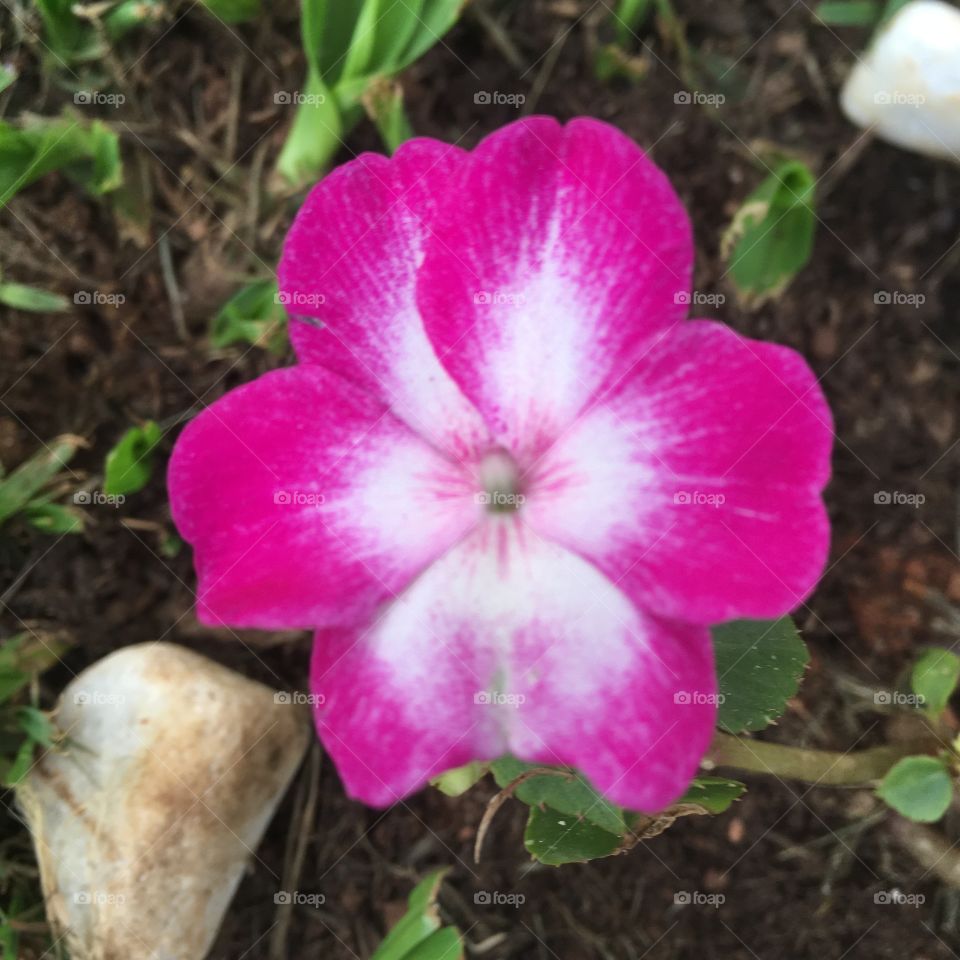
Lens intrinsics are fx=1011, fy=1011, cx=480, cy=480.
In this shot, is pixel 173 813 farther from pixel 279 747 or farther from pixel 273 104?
pixel 273 104

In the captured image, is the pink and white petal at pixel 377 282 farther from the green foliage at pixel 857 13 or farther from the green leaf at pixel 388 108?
the green foliage at pixel 857 13

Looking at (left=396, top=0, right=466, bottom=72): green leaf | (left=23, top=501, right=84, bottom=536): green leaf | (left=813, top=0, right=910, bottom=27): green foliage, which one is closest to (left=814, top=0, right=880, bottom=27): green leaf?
(left=813, top=0, right=910, bottom=27): green foliage

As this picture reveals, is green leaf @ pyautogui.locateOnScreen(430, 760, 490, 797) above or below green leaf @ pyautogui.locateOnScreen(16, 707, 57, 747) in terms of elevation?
above

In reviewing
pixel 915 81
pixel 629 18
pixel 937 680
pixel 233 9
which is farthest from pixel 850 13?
pixel 937 680

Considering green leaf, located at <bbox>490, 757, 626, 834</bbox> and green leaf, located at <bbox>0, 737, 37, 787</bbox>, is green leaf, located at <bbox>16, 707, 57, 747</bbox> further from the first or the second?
green leaf, located at <bbox>490, 757, 626, 834</bbox>

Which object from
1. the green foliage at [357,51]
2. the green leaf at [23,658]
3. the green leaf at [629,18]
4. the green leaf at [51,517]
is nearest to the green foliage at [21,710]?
the green leaf at [23,658]

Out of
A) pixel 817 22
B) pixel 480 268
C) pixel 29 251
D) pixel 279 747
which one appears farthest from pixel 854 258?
pixel 29 251
